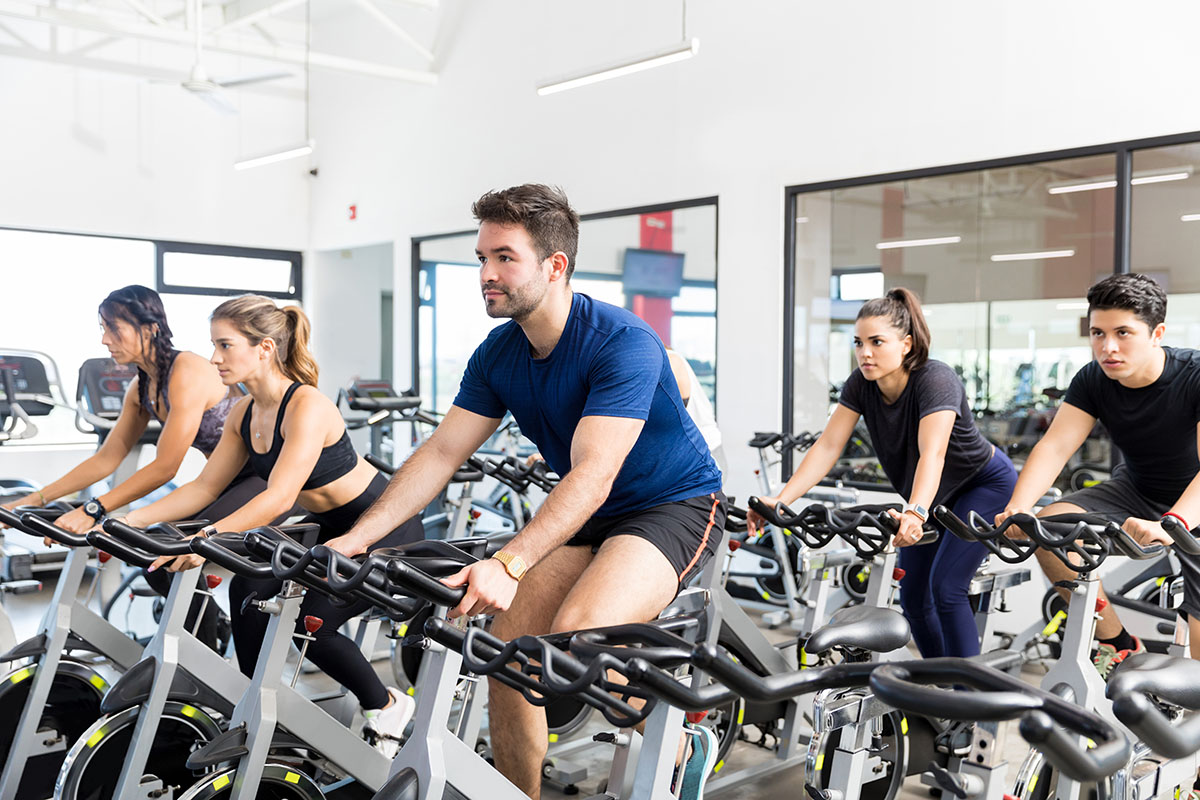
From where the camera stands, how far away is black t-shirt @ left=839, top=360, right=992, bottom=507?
10.1 ft

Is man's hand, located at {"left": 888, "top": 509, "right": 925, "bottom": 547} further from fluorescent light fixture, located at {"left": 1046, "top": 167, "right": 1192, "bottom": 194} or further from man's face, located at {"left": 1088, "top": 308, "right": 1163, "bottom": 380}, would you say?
fluorescent light fixture, located at {"left": 1046, "top": 167, "right": 1192, "bottom": 194}

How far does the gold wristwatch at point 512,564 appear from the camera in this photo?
1643mm

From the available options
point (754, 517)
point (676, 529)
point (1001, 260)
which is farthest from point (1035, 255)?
point (676, 529)

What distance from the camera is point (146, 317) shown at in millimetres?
3465

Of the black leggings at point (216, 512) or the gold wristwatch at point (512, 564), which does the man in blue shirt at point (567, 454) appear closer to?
the gold wristwatch at point (512, 564)

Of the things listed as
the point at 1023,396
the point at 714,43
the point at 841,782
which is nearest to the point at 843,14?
the point at 714,43

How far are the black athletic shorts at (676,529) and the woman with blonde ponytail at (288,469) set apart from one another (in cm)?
67

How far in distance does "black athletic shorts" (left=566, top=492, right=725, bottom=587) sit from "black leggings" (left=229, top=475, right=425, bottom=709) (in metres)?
0.63

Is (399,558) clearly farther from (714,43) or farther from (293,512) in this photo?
(714,43)

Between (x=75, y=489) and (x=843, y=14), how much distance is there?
4.11 metres

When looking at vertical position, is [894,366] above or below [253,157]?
below

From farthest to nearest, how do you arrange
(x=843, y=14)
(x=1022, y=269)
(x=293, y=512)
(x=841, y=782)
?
1. (x=843, y=14)
2. (x=1022, y=269)
3. (x=293, y=512)
4. (x=841, y=782)

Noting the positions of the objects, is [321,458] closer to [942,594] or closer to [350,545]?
[350,545]

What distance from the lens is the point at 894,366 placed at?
3.12 m
